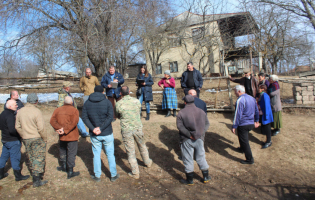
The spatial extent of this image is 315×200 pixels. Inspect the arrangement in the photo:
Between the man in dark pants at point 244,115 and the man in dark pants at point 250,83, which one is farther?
the man in dark pants at point 250,83

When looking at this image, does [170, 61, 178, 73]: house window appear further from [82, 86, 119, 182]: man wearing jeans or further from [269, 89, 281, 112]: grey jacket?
[82, 86, 119, 182]: man wearing jeans

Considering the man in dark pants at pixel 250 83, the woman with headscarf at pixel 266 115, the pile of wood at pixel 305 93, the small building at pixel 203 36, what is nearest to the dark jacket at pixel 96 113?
the woman with headscarf at pixel 266 115

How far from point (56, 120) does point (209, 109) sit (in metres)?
5.18

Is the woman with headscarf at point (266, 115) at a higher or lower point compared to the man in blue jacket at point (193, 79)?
lower

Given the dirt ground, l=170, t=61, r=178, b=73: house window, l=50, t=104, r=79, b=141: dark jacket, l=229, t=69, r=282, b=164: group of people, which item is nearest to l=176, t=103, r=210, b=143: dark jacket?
the dirt ground

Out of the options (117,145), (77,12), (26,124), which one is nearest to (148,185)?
(117,145)

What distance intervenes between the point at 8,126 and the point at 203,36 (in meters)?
13.6

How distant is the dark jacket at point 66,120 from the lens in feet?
12.6

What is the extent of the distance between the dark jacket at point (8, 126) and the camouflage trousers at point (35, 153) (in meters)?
0.39

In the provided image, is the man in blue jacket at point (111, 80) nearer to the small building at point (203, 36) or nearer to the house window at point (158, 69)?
the small building at point (203, 36)

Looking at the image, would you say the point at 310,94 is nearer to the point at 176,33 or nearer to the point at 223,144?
the point at 223,144

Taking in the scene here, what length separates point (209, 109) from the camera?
24.1 feet

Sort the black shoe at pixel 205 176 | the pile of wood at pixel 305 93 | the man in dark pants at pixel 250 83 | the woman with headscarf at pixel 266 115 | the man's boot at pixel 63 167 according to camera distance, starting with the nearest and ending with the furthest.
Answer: the black shoe at pixel 205 176
the man's boot at pixel 63 167
the woman with headscarf at pixel 266 115
the man in dark pants at pixel 250 83
the pile of wood at pixel 305 93

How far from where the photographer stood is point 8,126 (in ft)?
12.6
